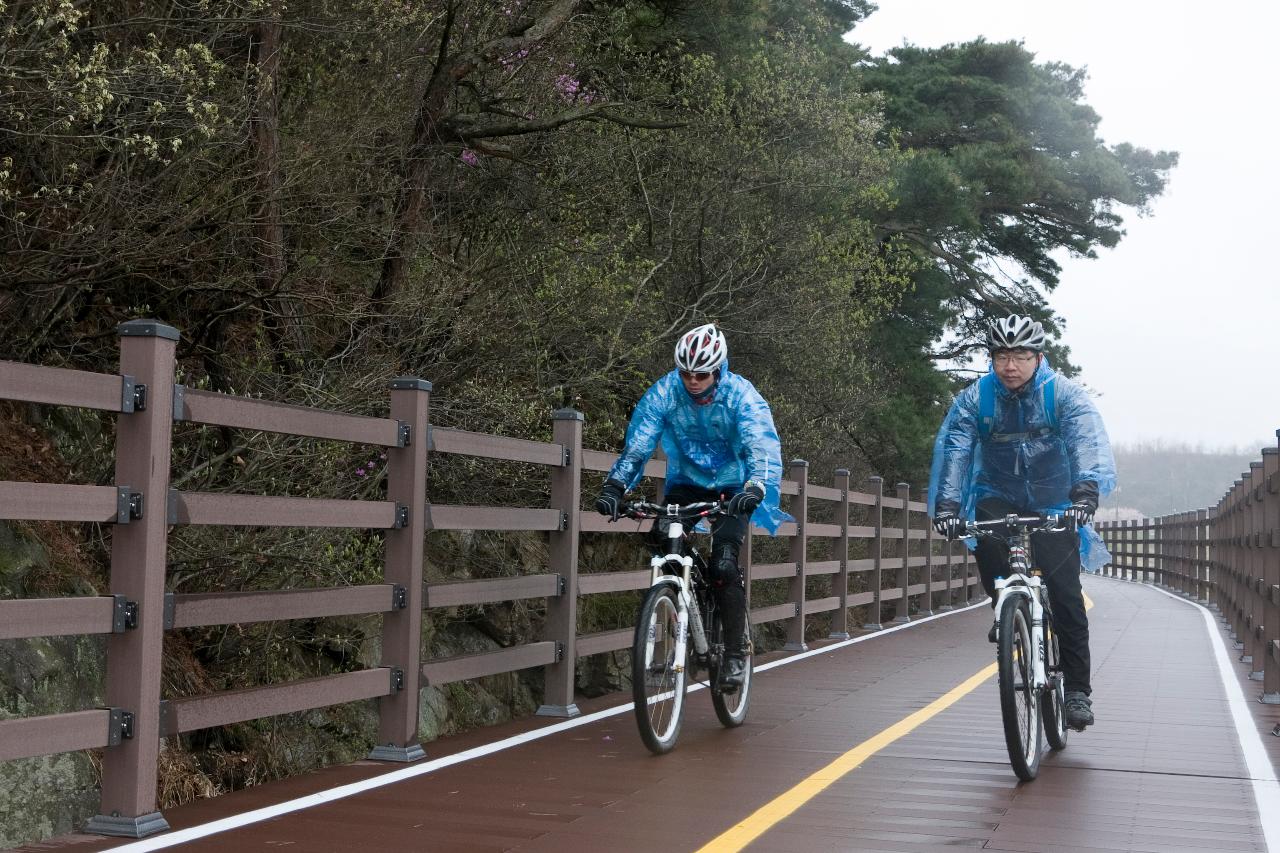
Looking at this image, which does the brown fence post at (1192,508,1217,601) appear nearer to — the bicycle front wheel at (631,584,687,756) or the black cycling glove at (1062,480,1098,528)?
the black cycling glove at (1062,480,1098,528)

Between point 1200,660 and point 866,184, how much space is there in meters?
8.04

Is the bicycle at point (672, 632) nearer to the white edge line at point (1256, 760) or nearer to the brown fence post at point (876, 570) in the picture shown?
the white edge line at point (1256, 760)

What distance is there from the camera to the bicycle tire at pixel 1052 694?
752 centimetres

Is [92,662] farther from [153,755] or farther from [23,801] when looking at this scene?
[153,755]

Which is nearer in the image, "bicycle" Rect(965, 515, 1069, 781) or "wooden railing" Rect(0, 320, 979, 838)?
"wooden railing" Rect(0, 320, 979, 838)

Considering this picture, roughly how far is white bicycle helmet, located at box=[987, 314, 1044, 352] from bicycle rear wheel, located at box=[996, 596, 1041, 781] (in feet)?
3.96

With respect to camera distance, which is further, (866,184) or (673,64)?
(866,184)

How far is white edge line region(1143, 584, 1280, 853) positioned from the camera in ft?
19.9

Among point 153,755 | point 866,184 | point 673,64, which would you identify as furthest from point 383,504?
point 866,184

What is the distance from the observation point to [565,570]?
8906 millimetres

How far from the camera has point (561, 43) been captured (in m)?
14.7

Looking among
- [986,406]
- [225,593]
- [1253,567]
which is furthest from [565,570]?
[1253,567]

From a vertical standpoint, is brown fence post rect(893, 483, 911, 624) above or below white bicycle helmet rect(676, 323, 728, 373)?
below

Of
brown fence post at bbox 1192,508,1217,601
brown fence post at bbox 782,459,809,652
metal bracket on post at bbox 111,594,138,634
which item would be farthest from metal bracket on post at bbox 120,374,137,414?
brown fence post at bbox 1192,508,1217,601
